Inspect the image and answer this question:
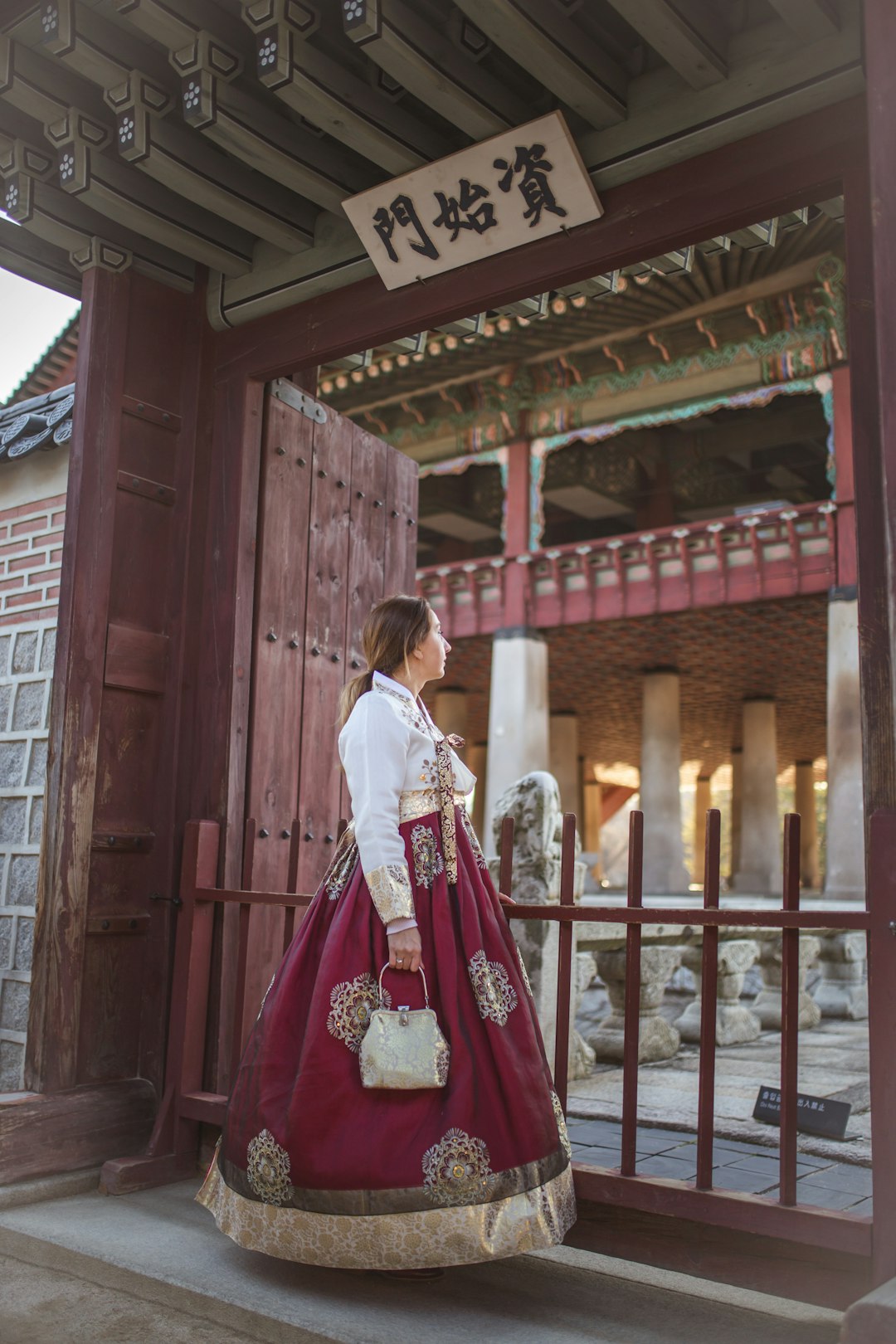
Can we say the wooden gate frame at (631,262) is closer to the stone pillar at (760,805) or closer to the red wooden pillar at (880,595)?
the red wooden pillar at (880,595)

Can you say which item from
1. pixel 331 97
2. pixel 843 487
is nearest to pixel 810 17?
pixel 331 97

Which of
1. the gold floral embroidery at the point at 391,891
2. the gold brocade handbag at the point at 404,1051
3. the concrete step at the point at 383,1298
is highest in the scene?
the gold floral embroidery at the point at 391,891

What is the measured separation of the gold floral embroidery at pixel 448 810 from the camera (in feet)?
7.84

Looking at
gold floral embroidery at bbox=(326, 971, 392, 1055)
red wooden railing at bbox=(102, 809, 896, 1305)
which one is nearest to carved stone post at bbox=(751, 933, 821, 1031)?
red wooden railing at bbox=(102, 809, 896, 1305)

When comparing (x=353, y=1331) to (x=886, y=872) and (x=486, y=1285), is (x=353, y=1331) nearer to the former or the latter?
(x=486, y=1285)

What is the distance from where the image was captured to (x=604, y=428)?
13047mm

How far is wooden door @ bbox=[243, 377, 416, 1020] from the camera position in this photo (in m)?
3.38

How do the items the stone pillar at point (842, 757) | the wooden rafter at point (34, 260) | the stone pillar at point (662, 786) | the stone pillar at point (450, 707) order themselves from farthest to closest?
the stone pillar at point (450, 707) < the stone pillar at point (662, 786) < the stone pillar at point (842, 757) < the wooden rafter at point (34, 260)

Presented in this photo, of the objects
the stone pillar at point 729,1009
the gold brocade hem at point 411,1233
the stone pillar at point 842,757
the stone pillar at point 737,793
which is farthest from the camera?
the stone pillar at point 737,793

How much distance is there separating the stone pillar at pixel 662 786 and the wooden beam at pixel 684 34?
11780 millimetres

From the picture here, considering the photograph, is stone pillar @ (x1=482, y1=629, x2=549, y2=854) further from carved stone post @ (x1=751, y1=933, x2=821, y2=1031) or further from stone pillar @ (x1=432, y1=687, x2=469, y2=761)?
carved stone post @ (x1=751, y1=933, x2=821, y2=1031)

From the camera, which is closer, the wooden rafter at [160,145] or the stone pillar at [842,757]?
the wooden rafter at [160,145]

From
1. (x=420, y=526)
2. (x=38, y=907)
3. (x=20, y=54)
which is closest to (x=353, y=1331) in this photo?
(x=38, y=907)

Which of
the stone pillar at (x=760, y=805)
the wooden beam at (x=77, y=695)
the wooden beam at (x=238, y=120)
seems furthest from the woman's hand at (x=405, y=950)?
the stone pillar at (x=760, y=805)
